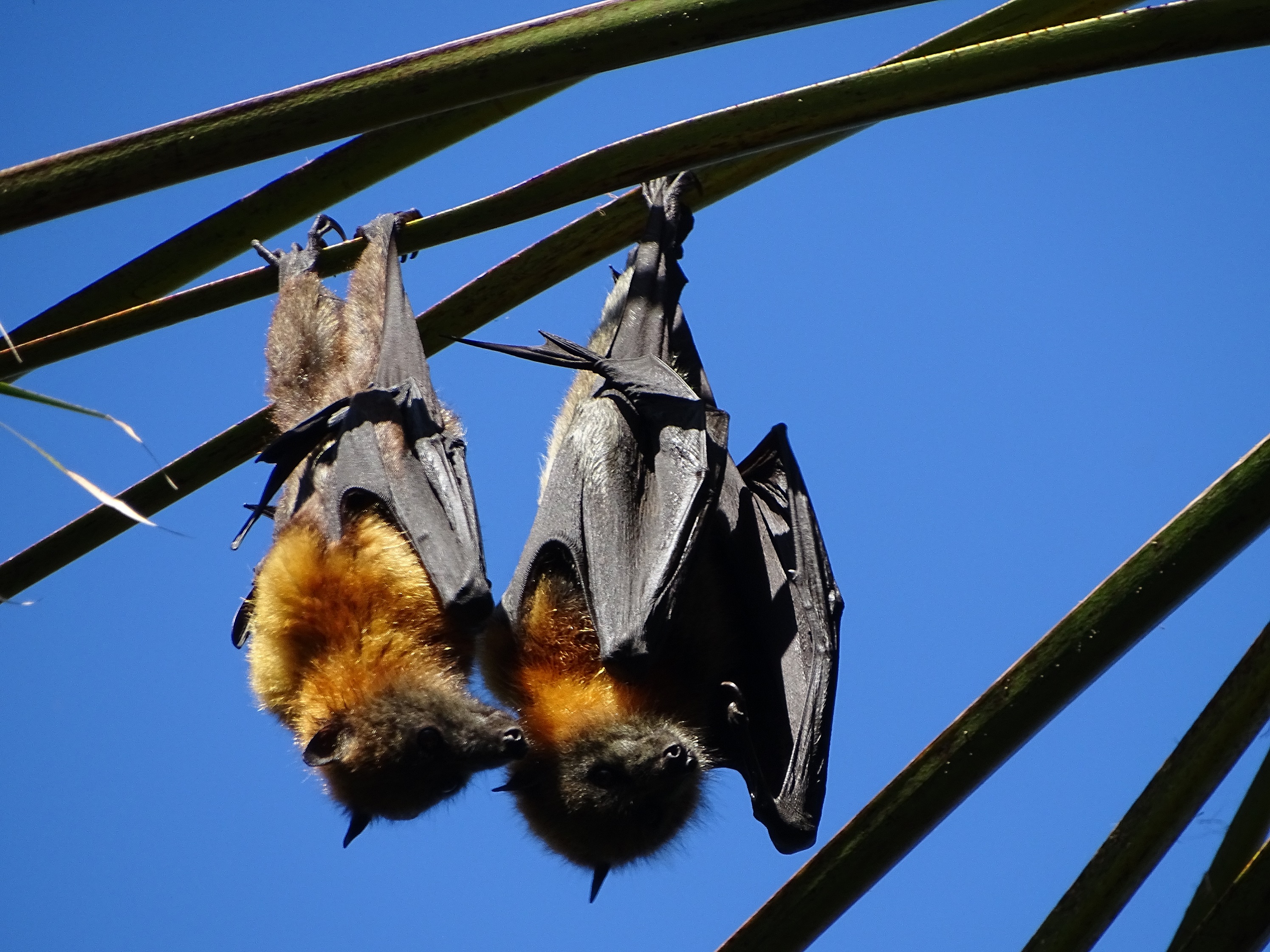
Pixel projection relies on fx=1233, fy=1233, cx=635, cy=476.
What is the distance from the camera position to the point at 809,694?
5.04m

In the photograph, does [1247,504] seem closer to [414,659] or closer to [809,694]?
[809,694]

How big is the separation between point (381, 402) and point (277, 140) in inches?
93.9

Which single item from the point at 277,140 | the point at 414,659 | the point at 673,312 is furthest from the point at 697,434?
the point at 277,140

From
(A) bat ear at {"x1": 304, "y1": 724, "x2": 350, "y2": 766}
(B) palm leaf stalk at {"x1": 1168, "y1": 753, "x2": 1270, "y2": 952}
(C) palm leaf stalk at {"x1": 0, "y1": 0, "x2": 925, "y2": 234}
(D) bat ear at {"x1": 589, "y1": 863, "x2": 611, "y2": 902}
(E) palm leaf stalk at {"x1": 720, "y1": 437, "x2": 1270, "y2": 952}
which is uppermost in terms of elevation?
(C) palm leaf stalk at {"x1": 0, "y1": 0, "x2": 925, "y2": 234}

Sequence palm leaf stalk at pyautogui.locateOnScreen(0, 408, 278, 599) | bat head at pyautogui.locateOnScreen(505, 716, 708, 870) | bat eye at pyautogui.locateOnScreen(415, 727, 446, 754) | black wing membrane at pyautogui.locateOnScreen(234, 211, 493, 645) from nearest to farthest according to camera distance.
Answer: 1. palm leaf stalk at pyautogui.locateOnScreen(0, 408, 278, 599)
2. black wing membrane at pyautogui.locateOnScreen(234, 211, 493, 645)
3. bat eye at pyautogui.locateOnScreen(415, 727, 446, 754)
4. bat head at pyautogui.locateOnScreen(505, 716, 708, 870)

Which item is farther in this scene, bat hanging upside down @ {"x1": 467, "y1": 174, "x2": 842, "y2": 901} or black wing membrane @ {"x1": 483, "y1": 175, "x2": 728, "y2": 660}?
bat hanging upside down @ {"x1": 467, "y1": 174, "x2": 842, "y2": 901}

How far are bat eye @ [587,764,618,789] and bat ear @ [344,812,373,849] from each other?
912 millimetres

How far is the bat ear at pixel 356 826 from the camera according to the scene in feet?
16.2

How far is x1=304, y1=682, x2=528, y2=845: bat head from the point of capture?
15.8ft

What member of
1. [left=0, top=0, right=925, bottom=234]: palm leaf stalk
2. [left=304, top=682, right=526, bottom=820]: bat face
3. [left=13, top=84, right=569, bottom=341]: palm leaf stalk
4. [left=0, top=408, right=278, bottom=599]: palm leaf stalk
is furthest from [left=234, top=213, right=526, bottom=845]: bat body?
[left=0, top=0, right=925, bottom=234]: palm leaf stalk

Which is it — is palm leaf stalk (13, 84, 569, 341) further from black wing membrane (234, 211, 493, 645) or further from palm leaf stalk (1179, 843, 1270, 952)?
palm leaf stalk (1179, 843, 1270, 952)

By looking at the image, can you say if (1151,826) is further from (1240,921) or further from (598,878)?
(598,878)

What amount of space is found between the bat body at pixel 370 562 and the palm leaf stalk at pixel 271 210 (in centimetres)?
114

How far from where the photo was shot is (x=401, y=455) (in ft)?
15.9
